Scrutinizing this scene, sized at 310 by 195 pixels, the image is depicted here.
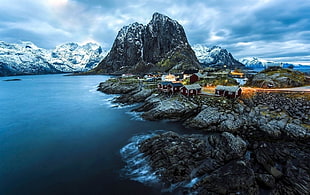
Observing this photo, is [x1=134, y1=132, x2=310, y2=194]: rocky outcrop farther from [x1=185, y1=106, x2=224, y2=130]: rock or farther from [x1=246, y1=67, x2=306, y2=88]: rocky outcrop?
[x1=246, y1=67, x2=306, y2=88]: rocky outcrop

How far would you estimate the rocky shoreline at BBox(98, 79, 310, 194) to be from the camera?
15.1 m

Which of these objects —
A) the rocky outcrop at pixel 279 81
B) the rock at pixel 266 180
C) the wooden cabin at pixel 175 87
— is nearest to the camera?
the rock at pixel 266 180

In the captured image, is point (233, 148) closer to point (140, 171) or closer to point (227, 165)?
point (227, 165)

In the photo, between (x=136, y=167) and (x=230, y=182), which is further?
(x=136, y=167)

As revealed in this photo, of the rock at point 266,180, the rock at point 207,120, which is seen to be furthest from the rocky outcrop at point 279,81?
the rock at point 266,180

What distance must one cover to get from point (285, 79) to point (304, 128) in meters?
23.1

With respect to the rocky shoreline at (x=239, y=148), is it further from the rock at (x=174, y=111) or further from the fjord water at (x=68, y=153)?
the fjord water at (x=68, y=153)

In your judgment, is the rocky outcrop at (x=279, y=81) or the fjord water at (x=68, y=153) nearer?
the fjord water at (x=68, y=153)

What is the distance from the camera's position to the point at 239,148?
2030cm

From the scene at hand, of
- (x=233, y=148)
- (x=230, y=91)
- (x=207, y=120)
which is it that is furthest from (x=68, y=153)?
(x=230, y=91)

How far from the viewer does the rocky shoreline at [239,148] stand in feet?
→ 49.6

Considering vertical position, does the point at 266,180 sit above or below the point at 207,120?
below

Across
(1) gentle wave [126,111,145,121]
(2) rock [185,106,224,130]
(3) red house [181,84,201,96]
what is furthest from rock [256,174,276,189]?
(3) red house [181,84,201,96]

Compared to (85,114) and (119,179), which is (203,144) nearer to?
(119,179)
